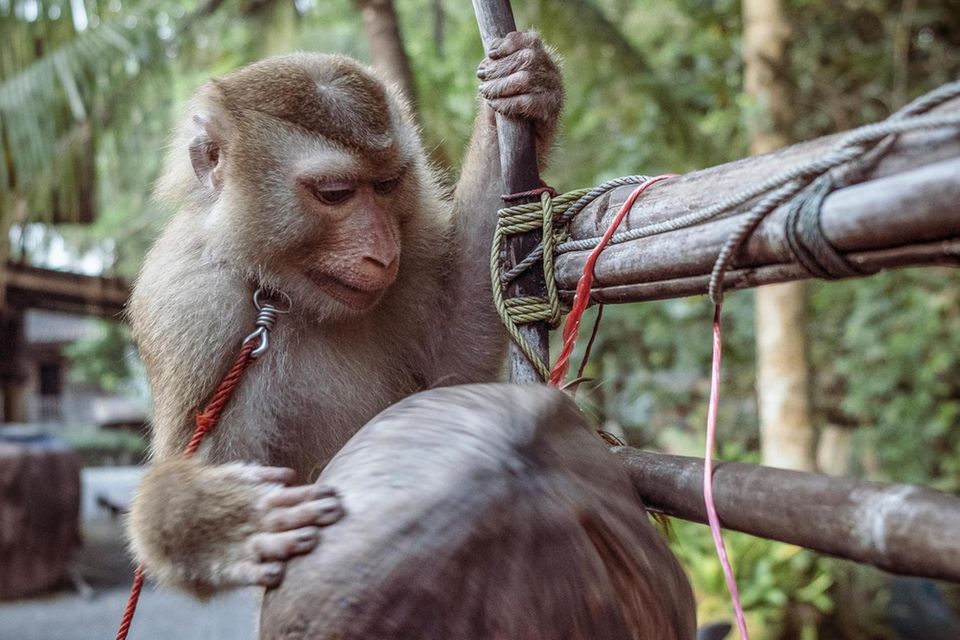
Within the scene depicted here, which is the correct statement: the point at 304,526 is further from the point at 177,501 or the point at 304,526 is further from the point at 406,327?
the point at 406,327

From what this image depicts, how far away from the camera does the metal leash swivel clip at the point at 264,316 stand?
1.82 m

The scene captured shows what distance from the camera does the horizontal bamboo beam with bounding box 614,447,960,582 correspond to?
923mm

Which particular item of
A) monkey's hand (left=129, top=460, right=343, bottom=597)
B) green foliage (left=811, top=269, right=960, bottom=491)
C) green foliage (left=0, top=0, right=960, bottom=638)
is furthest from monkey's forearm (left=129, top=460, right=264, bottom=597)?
green foliage (left=811, top=269, right=960, bottom=491)

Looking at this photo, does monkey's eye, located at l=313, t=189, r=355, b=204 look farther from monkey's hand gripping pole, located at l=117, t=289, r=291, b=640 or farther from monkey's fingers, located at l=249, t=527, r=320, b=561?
monkey's fingers, located at l=249, t=527, r=320, b=561

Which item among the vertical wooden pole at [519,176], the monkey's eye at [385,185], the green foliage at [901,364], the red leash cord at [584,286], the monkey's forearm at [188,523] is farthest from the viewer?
the green foliage at [901,364]

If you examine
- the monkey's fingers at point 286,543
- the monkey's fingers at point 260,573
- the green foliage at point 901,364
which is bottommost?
the green foliage at point 901,364

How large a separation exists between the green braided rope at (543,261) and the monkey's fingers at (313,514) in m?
0.54

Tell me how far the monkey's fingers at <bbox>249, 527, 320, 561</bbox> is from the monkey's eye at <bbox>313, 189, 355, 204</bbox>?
889 mm

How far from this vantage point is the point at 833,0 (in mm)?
7758

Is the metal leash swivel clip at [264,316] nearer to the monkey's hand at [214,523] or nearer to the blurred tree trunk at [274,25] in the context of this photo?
the monkey's hand at [214,523]

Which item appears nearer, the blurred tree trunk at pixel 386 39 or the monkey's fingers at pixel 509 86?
the monkey's fingers at pixel 509 86

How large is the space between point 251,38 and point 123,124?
1.24 m

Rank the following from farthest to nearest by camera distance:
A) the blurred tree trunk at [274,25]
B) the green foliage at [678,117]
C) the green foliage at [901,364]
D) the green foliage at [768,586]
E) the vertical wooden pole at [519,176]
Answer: the green foliage at [901,364], the blurred tree trunk at [274,25], the green foliage at [678,117], the green foliage at [768,586], the vertical wooden pole at [519,176]

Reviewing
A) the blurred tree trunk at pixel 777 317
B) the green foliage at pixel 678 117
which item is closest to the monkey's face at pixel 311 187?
the green foliage at pixel 678 117
